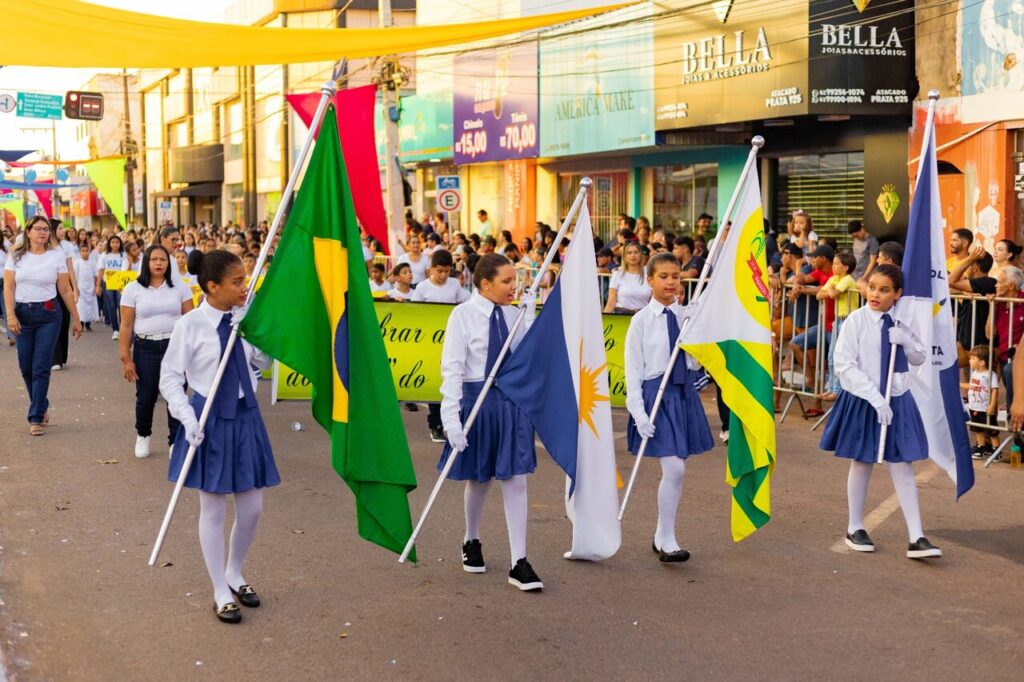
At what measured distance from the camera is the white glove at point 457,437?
20.7 feet

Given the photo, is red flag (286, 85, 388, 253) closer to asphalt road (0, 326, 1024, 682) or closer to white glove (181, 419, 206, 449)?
asphalt road (0, 326, 1024, 682)

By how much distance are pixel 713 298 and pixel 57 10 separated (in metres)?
5.51

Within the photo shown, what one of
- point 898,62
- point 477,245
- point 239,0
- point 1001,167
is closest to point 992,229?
point 1001,167

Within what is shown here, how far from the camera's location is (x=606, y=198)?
26.2 m

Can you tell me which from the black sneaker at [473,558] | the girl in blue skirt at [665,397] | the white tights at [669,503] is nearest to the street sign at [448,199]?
the girl in blue skirt at [665,397]

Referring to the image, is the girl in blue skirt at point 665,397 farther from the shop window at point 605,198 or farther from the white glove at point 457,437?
the shop window at point 605,198

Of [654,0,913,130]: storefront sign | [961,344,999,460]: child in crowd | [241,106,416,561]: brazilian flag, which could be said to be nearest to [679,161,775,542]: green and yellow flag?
[241,106,416,561]: brazilian flag

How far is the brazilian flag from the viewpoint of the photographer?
6.06m

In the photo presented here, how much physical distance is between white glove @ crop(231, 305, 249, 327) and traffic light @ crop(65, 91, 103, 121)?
115 feet

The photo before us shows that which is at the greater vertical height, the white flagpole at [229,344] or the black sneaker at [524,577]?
the white flagpole at [229,344]

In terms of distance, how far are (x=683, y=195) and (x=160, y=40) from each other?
1460 cm

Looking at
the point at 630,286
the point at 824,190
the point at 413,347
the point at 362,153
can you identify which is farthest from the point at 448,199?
the point at 413,347

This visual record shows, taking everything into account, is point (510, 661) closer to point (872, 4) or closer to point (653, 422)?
point (653, 422)

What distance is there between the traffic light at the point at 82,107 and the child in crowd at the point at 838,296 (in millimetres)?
31362
